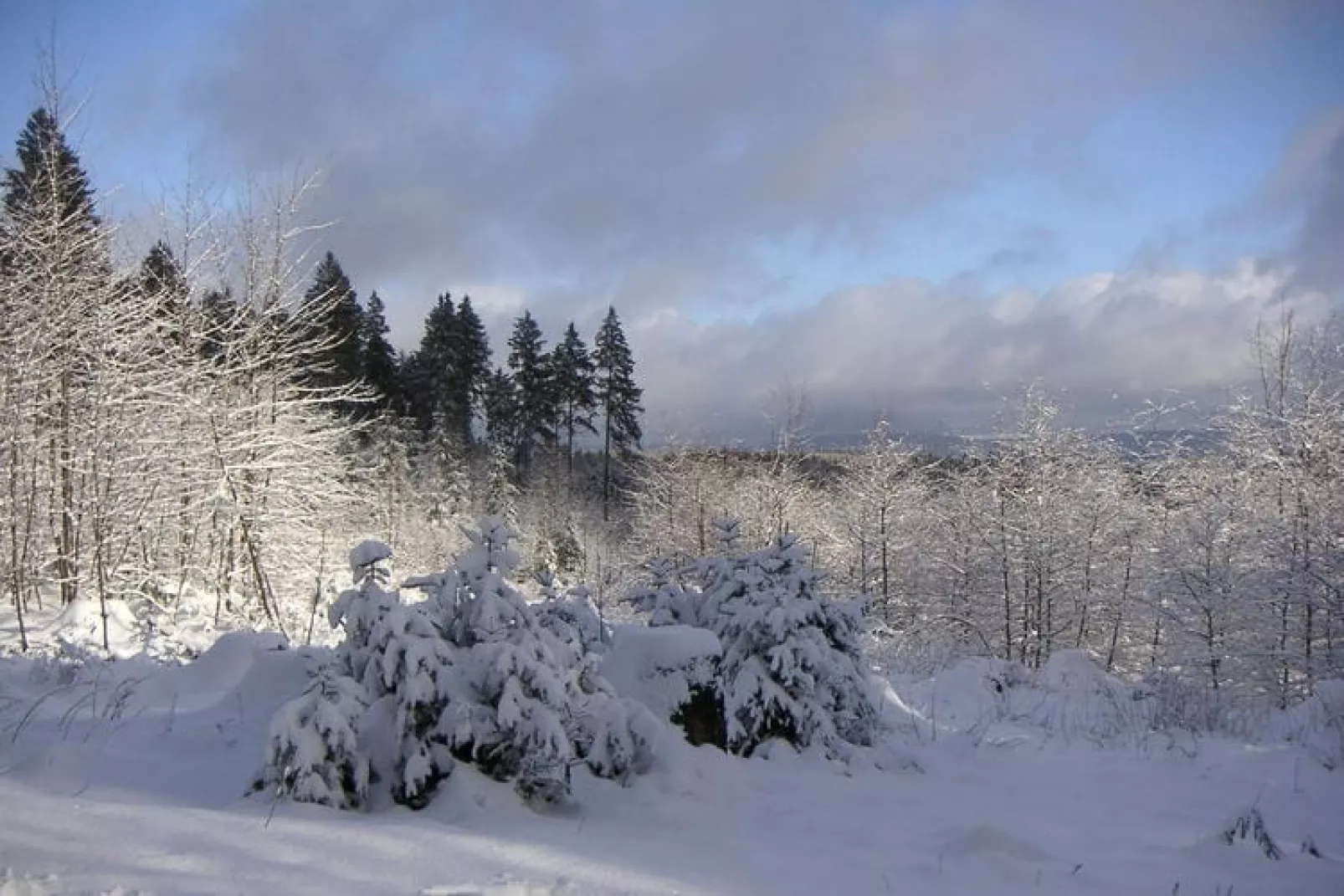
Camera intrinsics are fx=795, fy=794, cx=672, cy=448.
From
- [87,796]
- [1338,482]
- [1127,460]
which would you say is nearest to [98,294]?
[87,796]

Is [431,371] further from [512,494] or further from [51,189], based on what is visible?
[51,189]

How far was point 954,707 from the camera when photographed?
26.8ft

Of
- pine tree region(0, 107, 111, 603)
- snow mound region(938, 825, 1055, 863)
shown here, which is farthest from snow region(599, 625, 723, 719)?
pine tree region(0, 107, 111, 603)

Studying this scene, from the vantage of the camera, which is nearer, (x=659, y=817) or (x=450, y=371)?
(x=659, y=817)

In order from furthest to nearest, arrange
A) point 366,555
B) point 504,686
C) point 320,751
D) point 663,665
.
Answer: point 663,665 → point 366,555 → point 504,686 → point 320,751

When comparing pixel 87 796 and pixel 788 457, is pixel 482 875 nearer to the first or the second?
pixel 87 796

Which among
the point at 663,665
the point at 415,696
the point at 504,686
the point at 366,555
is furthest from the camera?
the point at 663,665

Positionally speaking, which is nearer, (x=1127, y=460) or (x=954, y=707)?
(x=954, y=707)

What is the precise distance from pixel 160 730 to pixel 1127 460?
2758 cm

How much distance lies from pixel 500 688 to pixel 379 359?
39.5 meters

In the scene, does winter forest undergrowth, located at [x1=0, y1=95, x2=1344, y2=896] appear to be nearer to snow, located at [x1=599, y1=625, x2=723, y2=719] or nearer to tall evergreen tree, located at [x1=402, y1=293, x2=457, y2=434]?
snow, located at [x1=599, y1=625, x2=723, y2=719]

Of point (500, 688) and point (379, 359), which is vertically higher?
point (379, 359)

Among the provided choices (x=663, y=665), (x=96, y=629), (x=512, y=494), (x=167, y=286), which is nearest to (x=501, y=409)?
(x=512, y=494)

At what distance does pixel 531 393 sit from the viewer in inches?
1791
